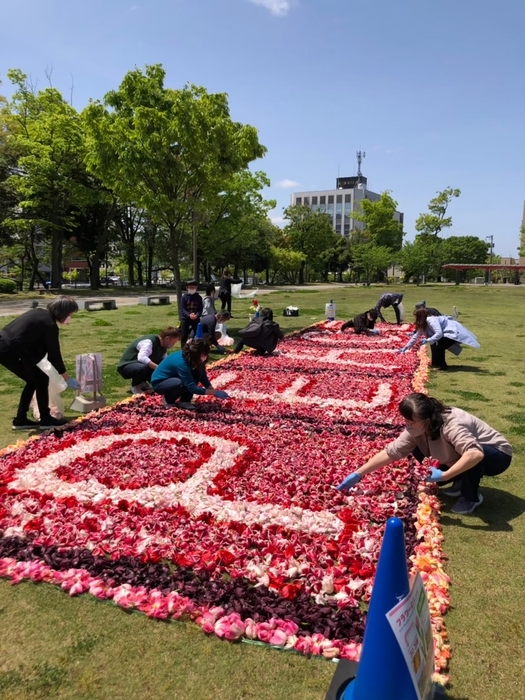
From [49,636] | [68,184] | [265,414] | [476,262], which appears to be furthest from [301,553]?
[476,262]

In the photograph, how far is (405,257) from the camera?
226 feet

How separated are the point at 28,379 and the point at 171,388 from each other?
211 centimetres

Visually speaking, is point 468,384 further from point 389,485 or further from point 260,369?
point 389,485

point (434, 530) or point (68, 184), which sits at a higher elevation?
point (68, 184)

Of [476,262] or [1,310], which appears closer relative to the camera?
[1,310]

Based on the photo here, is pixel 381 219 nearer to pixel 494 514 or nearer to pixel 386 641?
pixel 494 514

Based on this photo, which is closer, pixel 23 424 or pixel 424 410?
pixel 424 410

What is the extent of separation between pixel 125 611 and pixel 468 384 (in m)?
8.87

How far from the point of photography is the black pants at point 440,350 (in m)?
11.9

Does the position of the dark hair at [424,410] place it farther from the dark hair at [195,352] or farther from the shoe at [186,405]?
the shoe at [186,405]

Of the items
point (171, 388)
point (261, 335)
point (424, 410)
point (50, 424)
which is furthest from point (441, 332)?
point (50, 424)

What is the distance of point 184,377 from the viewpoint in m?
8.20

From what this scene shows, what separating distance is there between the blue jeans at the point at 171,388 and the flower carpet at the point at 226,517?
302 mm

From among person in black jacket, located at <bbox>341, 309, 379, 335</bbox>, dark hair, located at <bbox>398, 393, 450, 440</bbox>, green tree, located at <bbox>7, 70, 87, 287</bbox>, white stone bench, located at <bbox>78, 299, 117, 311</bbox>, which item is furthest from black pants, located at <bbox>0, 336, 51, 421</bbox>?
green tree, located at <bbox>7, 70, 87, 287</bbox>
